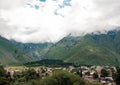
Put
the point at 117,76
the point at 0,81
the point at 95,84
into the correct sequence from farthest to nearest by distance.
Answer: the point at 95,84
the point at 117,76
the point at 0,81

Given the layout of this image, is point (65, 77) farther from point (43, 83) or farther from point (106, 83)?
point (106, 83)

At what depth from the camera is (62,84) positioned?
169125 millimetres

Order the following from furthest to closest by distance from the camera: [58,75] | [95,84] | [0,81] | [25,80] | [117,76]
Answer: [25,80], [58,75], [95,84], [117,76], [0,81]

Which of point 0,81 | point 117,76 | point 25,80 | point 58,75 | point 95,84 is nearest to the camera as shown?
point 0,81

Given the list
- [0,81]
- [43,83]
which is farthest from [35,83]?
[0,81]

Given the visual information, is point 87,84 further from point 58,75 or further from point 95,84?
point 58,75

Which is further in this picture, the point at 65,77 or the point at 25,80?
the point at 25,80

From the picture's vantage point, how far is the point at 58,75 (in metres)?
175

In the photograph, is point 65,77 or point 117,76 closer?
point 117,76

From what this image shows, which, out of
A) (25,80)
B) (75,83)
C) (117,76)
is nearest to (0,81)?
(117,76)

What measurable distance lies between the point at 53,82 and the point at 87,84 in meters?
16.8

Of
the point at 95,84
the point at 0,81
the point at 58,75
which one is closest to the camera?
the point at 0,81

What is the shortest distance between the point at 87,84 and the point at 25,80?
1696 inches

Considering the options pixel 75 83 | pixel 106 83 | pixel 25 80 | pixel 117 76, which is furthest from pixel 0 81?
pixel 106 83
